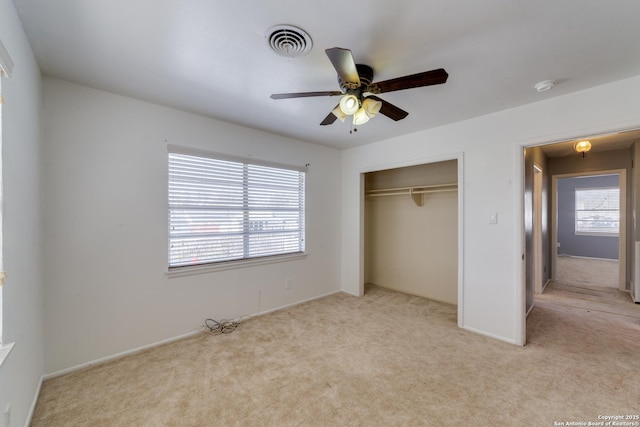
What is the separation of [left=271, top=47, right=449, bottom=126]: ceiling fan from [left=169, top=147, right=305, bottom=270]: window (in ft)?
5.05

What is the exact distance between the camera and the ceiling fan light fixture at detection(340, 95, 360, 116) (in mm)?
1729

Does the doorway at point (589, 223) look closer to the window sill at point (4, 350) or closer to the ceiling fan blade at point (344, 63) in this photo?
the ceiling fan blade at point (344, 63)

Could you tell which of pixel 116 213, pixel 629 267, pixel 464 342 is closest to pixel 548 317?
pixel 464 342

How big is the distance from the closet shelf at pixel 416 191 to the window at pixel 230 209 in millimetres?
1425

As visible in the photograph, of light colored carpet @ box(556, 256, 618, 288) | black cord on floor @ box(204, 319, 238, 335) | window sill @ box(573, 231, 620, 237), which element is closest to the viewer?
black cord on floor @ box(204, 319, 238, 335)

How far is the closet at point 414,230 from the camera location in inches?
153

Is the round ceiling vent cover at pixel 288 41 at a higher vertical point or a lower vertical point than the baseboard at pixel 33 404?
higher

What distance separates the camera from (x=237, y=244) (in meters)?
3.22

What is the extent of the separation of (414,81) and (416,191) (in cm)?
260

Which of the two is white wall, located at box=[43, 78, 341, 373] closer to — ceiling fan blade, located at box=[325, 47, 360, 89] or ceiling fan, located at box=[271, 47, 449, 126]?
ceiling fan, located at box=[271, 47, 449, 126]

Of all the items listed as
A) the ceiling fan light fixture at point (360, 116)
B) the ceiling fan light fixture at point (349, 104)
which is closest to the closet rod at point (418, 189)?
the ceiling fan light fixture at point (360, 116)

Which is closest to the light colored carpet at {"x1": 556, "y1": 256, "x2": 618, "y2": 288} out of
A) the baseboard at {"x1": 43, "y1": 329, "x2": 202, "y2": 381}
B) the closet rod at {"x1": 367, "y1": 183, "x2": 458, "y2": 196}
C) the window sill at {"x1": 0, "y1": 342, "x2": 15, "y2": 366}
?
the closet rod at {"x1": 367, "y1": 183, "x2": 458, "y2": 196}

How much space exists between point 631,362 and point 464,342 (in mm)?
1286

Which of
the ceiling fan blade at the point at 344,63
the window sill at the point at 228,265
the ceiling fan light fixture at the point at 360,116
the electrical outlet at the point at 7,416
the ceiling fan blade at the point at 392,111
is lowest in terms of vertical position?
the electrical outlet at the point at 7,416
